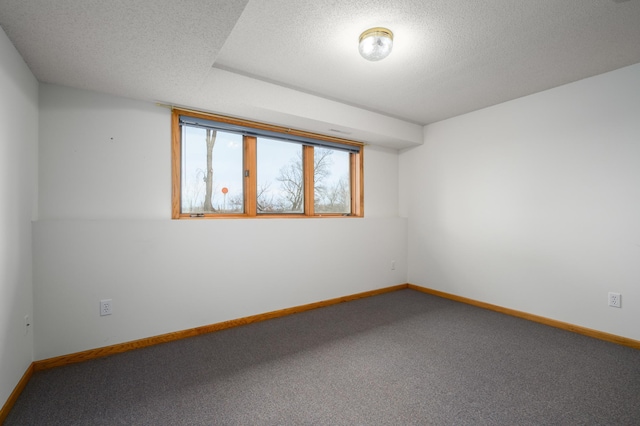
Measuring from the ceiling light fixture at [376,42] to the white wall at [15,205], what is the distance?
82.7 inches

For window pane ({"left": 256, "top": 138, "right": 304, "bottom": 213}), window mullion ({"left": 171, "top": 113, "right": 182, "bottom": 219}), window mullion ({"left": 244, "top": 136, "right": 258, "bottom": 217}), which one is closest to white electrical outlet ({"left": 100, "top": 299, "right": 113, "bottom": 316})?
window mullion ({"left": 171, "top": 113, "right": 182, "bottom": 219})

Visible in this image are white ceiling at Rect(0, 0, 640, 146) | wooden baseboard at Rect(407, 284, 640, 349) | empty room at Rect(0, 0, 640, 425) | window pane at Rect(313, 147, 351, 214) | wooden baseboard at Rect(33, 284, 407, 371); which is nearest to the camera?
white ceiling at Rect(0, 0, 640, 146)

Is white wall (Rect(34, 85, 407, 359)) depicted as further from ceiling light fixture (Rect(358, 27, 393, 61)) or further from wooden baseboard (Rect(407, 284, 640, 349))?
wooden baseboard (Rect(407, 284, 640, 349))

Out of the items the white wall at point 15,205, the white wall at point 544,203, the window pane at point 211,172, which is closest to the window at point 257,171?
the window pane at point 211,172

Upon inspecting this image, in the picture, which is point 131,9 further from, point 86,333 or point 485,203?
point 485,203

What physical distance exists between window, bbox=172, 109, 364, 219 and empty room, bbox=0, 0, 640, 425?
3 cm

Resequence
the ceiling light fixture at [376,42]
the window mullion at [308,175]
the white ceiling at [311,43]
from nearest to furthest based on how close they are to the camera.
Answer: the white ceiling at [311,43] < the ceiling light fixture at [376,42] < the window mullion at [308,175]

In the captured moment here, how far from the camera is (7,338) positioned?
67.0 inches

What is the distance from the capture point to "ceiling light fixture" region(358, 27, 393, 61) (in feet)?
6.55

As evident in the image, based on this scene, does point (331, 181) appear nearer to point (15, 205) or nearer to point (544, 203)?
point (544, 203)

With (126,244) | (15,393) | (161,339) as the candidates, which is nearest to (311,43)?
(126,244)

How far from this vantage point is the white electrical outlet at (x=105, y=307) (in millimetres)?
2336

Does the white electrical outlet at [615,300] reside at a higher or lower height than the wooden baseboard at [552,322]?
higher

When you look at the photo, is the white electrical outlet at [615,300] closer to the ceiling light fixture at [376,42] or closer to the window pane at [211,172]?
the ceiling light fixture at [376,42]
